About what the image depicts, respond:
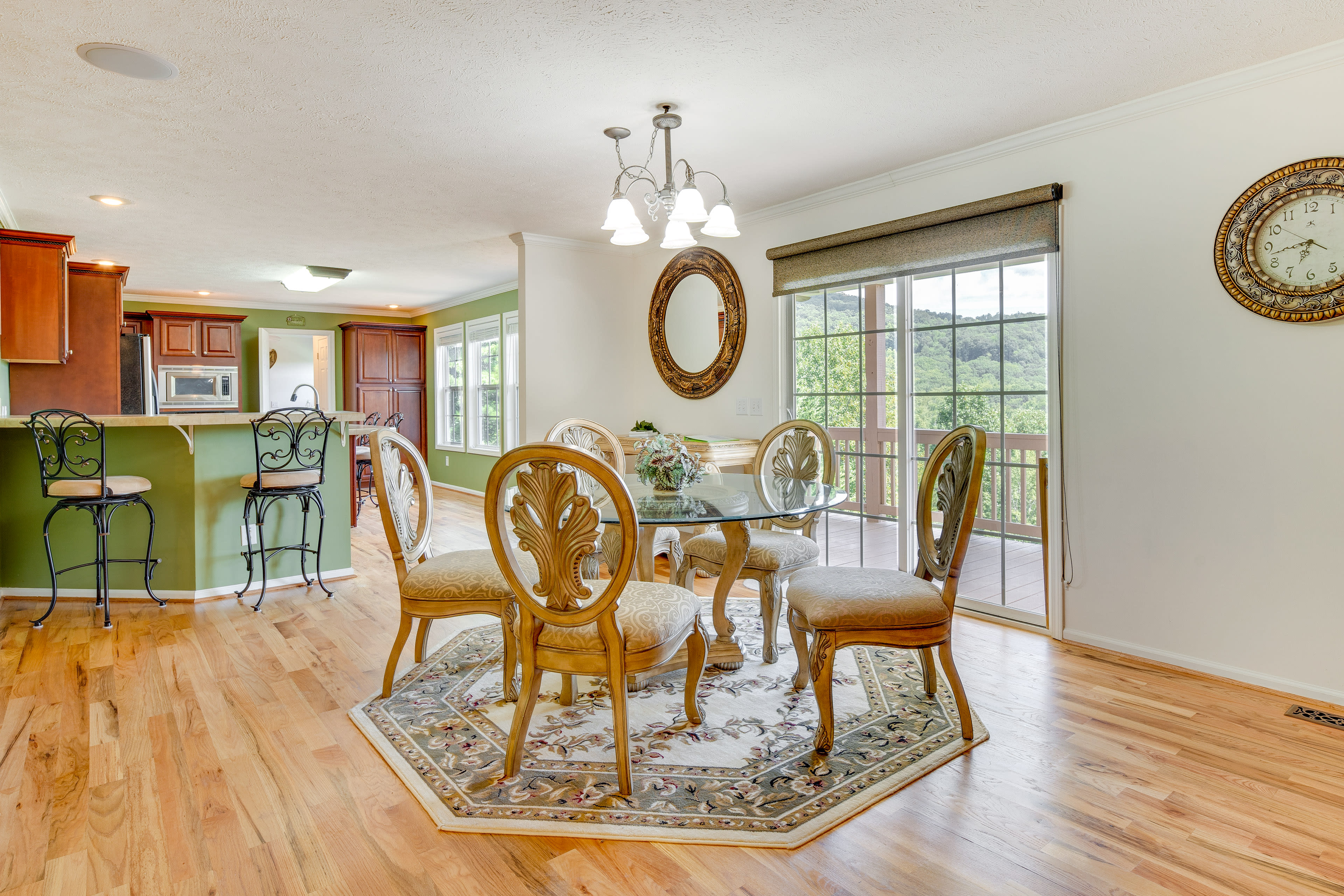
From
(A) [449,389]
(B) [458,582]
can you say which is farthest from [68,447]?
(A) [449,389]

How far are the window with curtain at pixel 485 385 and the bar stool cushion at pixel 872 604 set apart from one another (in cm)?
601

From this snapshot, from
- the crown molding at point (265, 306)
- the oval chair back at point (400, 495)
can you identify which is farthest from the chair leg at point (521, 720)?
the crown molding at point (265, 306)

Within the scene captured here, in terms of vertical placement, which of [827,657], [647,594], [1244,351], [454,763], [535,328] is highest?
[535,328]

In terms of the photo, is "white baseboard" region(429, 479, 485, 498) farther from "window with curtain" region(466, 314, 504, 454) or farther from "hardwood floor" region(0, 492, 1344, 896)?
"hardwood floor" region(0, 492, 1344, 896)

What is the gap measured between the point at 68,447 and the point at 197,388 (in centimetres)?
467

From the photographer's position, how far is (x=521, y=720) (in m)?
2.09

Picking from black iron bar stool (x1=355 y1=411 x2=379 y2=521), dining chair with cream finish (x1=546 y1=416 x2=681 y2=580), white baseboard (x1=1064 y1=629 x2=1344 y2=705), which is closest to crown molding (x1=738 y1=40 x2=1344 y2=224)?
dining chair with cream finish (x1=546 y1=416 x2=681 y2=580)

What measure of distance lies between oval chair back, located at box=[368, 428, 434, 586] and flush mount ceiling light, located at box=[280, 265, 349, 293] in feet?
14.9

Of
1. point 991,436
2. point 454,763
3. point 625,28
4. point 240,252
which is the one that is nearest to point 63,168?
point 240,252

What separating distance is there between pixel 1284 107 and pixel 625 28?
7.76 feet

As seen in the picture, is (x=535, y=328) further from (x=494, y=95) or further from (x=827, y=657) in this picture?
(x=827, y=657)

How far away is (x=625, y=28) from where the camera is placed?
2.37m

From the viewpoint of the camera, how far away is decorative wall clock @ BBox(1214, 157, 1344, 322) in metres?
2.55

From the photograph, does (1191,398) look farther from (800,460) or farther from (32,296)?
(32,296)
